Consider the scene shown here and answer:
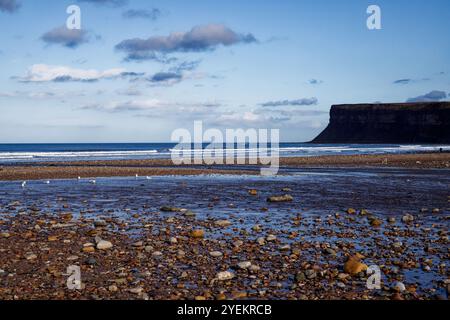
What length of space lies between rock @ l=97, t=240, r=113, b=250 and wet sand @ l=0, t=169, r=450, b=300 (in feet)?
0.32

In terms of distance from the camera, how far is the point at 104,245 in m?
9.74

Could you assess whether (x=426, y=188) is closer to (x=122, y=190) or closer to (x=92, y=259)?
(x=122, y=190)

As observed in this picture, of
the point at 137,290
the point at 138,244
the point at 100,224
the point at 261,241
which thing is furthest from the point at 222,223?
the point at 137,290

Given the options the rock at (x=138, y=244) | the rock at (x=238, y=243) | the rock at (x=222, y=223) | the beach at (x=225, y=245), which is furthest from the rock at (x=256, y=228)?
the rock at (x=138, y=244)

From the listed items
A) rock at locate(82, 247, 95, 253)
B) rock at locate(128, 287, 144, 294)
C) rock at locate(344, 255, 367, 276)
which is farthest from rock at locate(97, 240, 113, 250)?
rock at locate(344, 255, 367, 276)

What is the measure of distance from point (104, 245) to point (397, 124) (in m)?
188

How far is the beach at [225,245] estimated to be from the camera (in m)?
7.18

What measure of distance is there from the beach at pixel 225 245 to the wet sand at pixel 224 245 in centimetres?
3

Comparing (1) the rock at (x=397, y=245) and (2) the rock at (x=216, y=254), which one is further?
(1) the rock at (x=397, y=245)

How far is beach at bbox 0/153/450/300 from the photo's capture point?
7.18 metres

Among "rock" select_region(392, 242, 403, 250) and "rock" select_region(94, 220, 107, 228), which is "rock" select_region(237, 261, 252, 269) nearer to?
"rock" select_region(392, 242, 403, 250)

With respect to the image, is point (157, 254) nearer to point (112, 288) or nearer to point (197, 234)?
point (197, 234)

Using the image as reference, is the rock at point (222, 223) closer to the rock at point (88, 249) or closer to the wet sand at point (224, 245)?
the wet sand at point (224, 245)
